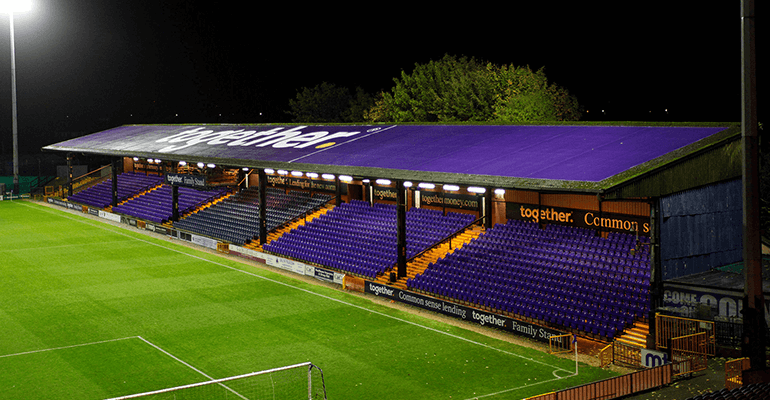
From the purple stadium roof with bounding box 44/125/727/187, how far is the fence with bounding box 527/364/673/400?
595 centimetres

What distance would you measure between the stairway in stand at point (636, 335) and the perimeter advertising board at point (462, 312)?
2023mm

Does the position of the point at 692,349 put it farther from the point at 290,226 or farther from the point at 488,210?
the point at 290,226

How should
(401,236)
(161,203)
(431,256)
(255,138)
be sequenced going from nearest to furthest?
(401,236), (431,256), (255,138), (161,203)

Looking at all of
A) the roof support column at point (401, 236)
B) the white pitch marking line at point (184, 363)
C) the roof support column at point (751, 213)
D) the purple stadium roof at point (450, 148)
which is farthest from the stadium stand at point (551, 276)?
the white pitch marking line at point (184, 363)

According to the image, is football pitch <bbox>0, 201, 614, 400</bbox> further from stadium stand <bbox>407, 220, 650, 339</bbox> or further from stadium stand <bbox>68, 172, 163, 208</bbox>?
stadium stand <bbox>68, 172, 163, 208</bbox>

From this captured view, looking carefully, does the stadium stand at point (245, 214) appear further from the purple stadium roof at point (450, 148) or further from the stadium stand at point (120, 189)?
the stadium stand at point (120, 189)

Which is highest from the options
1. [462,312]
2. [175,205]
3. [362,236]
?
[175,205]

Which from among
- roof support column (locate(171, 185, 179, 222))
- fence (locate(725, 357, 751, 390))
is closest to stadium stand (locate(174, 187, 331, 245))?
roof support column (locate(171, 185, 179, 222))

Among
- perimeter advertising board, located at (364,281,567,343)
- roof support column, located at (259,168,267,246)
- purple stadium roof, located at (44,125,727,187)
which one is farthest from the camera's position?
roof support column, located at (259,168,267,246)

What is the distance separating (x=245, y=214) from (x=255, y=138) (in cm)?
484

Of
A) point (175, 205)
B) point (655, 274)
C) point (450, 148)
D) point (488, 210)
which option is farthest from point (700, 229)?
point (175, 205)

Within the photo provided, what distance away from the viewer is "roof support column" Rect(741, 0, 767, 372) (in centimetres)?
1415

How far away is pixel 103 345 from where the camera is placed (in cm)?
1967

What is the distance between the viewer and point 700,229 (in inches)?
842
